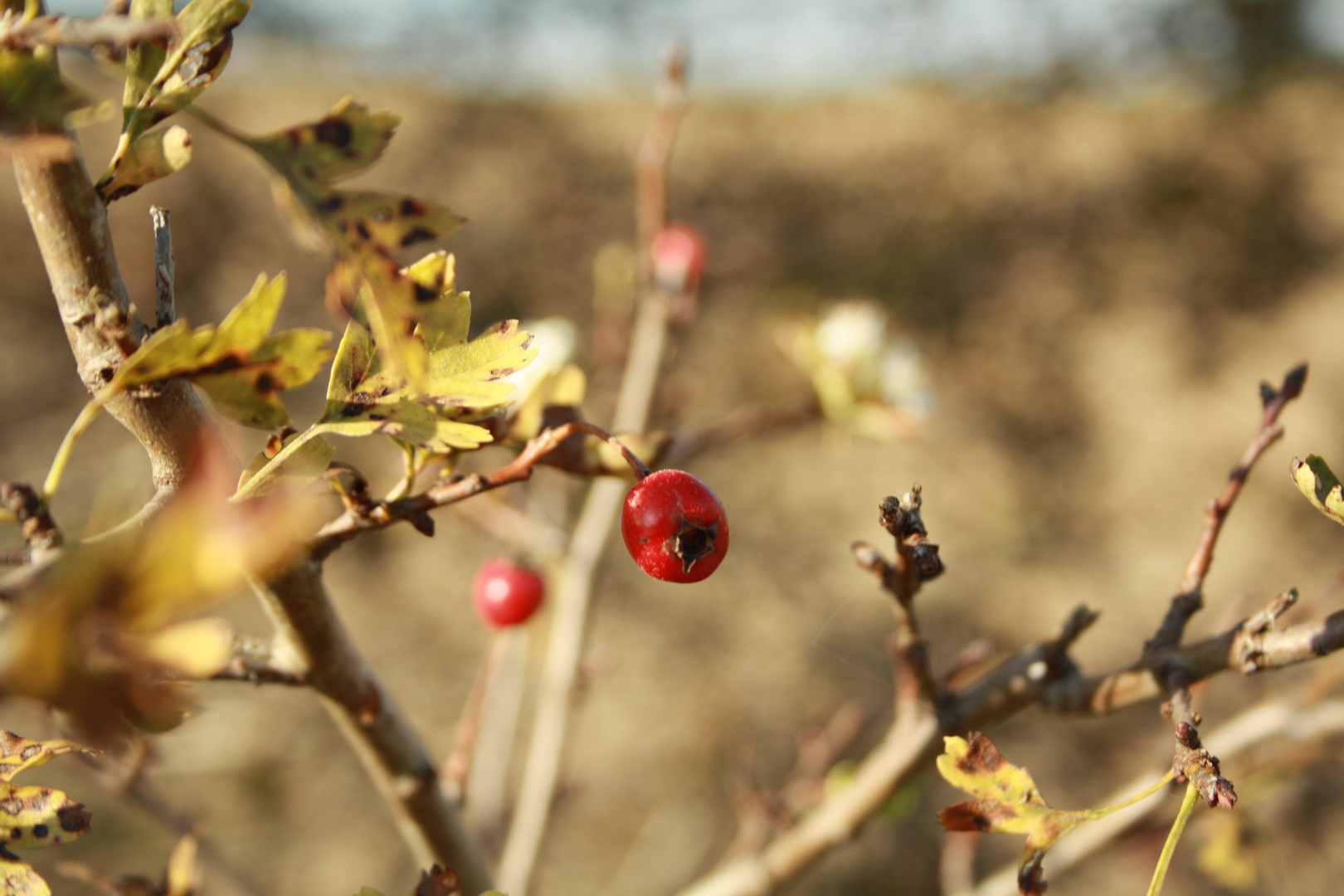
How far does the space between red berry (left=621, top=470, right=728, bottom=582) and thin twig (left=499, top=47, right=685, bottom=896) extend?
0.46 meters

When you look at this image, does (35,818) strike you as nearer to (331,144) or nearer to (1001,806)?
(331,144)

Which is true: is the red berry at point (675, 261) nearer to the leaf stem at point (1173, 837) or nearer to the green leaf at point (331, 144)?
the green leaf at point (331, 144)

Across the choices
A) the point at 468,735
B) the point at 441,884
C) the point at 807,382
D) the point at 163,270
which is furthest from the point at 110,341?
the point at 807,382

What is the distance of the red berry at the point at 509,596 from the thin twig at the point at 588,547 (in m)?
0.18

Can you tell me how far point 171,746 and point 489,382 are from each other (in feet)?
7.01

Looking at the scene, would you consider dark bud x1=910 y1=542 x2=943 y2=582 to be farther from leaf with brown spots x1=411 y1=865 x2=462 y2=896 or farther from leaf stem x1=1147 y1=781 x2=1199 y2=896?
leaf with brown spots x1=411 y1=865 x2=462 y2=896

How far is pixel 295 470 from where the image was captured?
31 cm

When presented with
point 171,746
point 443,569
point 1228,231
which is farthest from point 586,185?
point 1228,231

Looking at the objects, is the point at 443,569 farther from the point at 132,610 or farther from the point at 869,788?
the point at 132,610

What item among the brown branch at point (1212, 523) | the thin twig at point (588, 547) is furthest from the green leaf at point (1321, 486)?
the thin twig at point (588, 547)

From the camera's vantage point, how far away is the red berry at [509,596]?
771 mm

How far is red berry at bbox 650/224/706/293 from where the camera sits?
986 mm

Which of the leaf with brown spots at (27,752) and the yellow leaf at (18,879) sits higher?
the leaf with brown spots at (27,752)

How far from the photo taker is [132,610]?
0.68 feet
